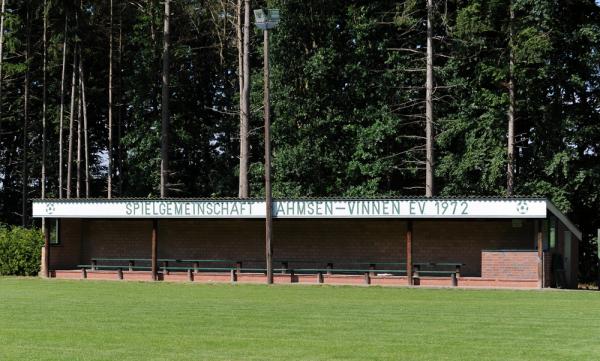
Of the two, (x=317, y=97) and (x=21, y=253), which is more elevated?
(x=317, y=97)

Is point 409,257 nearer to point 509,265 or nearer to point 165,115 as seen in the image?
point 509,265

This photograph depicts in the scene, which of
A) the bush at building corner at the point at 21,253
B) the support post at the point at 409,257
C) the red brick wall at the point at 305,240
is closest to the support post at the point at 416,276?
the support post at the point at 409,257

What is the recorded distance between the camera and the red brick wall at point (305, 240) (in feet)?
102

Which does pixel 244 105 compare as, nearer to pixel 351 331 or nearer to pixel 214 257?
pixel 214 257

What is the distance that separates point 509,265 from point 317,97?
1603cm

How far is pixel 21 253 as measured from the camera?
3662 centimetres

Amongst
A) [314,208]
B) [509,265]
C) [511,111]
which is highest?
[511,111]

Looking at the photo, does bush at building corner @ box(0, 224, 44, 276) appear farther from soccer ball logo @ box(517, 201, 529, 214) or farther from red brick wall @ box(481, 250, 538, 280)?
soccer ball logo @ box(517, 201, 529, 214)

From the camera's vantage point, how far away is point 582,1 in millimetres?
36531

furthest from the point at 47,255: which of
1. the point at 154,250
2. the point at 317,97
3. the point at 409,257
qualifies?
the point at 409,257

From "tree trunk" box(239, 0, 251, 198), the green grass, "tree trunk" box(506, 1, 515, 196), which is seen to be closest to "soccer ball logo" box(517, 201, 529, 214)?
the green grass

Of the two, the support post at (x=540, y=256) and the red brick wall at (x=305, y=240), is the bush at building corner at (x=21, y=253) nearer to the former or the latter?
the red brick wall at (x=305, y=240)

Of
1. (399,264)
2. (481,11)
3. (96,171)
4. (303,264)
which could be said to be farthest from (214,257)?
(96,171)

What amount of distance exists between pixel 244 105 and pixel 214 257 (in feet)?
24.4
